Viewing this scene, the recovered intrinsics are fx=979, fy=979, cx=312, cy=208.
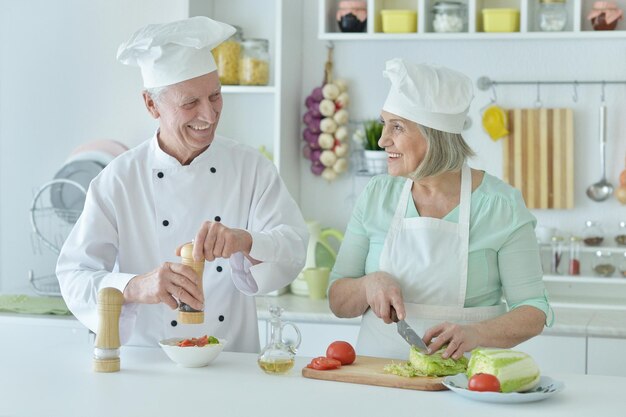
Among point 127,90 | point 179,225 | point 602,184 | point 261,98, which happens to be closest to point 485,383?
point 179,225

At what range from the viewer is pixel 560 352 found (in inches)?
130

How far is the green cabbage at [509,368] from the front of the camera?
199 centimetres

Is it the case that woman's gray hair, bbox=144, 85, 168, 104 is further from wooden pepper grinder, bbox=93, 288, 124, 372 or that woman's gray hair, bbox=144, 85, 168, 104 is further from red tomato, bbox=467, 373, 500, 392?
red tomato, bbox=467, 373, 500, 392

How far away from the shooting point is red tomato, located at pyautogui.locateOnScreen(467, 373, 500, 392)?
6.48ft

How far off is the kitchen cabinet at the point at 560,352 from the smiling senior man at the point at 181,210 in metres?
1.13

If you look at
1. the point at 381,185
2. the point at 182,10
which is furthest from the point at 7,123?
the point at 381,185

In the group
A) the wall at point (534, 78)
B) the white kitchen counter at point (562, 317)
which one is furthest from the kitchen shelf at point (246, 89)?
the white kitchen counter at point (562, 317)

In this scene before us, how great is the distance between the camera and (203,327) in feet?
8.32

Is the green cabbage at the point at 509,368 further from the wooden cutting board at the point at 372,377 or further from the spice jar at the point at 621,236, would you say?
the spice jar at the point at 621,236

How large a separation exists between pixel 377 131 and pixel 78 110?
4.24 feet

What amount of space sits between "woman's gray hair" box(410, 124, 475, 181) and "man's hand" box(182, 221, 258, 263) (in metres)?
0.50

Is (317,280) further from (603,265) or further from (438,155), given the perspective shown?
(438,155)

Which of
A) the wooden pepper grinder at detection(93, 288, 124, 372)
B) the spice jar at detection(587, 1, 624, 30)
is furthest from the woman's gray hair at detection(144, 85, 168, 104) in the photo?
the spice jar at detection(587, 1, 624, 30)

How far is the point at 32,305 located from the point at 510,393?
2.17m
